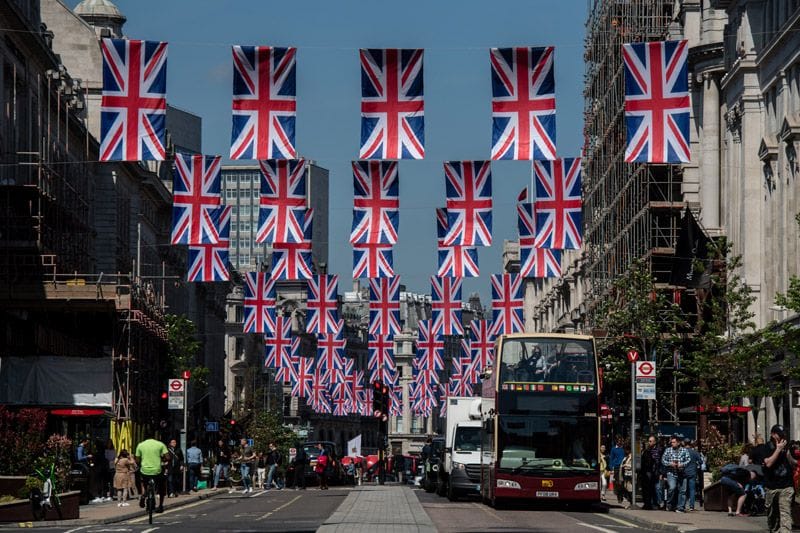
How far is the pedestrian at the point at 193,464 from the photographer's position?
61.0 metres

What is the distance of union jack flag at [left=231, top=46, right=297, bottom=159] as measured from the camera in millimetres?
40312

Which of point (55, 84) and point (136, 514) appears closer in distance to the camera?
point (136, 514)

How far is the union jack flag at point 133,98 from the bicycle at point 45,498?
288 inches

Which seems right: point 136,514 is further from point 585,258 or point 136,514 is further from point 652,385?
point 585,258

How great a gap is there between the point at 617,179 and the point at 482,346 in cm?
1109

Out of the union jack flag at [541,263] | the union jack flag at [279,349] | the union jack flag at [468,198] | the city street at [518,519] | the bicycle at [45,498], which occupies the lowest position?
the city street at [518,519]

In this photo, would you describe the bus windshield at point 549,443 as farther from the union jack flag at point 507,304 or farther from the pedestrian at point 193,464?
the union jack flag at point 507,304

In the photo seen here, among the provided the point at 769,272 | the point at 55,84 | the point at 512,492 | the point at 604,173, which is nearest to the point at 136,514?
the point at 512,492

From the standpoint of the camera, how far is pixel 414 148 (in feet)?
135

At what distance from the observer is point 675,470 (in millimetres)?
44625

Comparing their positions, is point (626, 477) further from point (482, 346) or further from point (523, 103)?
point (482, 346)

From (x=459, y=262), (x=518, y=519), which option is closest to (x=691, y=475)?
(x=518, y=519)

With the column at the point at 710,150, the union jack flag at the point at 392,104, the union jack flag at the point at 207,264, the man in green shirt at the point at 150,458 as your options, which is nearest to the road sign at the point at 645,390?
the union jack flag at the point at 392,104

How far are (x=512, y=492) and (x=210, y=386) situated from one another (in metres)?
94.9
